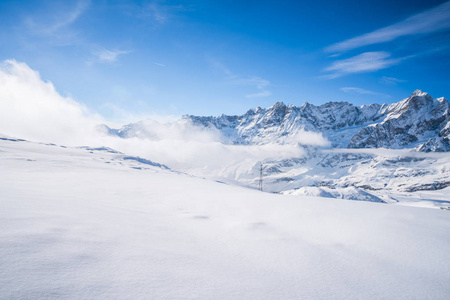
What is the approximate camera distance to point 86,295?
1.86 metres

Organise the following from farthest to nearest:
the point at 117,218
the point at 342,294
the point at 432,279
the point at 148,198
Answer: the point at 148,198
the point at 117,218
the point at 432,279
the point at 342,294

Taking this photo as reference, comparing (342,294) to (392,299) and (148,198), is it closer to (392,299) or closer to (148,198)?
(392,299)

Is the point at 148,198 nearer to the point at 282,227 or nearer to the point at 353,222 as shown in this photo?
the point at 282,227

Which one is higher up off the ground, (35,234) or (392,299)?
(35,234)

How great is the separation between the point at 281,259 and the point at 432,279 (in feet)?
6.09

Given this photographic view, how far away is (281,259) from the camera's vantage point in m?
3.08

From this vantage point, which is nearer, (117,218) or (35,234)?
(35,234)

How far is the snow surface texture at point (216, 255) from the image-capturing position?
2085mm

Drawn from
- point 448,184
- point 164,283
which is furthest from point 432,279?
point 448,184

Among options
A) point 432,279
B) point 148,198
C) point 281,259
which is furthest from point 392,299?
point 148,198

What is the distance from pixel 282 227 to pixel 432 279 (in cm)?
233

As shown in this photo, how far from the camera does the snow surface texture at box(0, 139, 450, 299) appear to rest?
2.08m

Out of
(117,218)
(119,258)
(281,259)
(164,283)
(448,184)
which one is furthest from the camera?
(448,184)

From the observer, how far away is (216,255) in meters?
3.07
